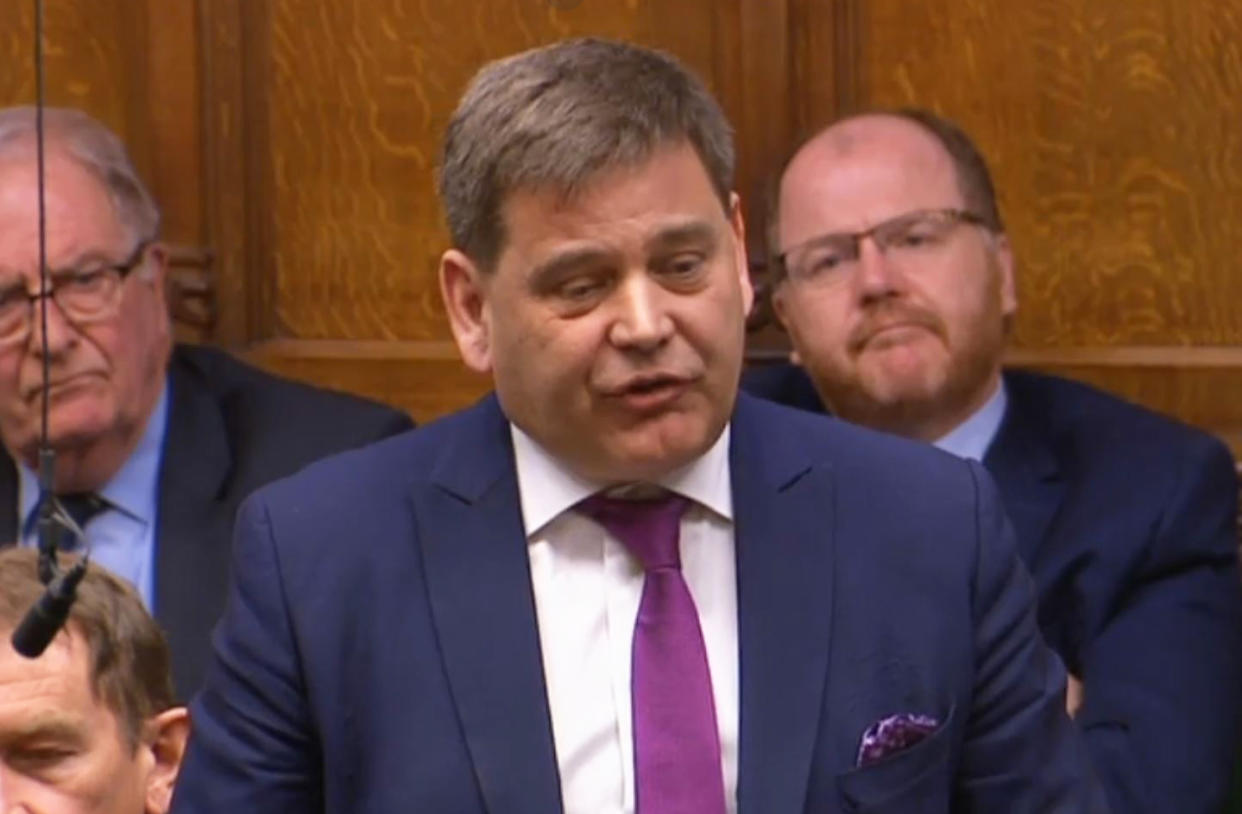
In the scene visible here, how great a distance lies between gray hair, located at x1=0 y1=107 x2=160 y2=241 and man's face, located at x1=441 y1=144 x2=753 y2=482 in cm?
111

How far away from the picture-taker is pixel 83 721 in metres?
2.18

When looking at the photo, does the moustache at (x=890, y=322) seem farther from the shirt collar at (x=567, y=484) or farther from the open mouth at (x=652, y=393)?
the open mouth at (x=652, y=393)

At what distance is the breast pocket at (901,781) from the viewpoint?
1.88m

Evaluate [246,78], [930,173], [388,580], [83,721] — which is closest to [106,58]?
[246,78]

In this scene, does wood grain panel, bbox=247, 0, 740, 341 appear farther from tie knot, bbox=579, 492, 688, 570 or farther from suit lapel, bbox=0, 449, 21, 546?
tie knot, bbox=579, 492, 688, 570

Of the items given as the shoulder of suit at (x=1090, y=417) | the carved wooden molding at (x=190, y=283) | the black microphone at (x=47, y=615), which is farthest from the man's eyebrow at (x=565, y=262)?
the carved wooden molding at (x=190, y=283)

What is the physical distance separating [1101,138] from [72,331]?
1.11m

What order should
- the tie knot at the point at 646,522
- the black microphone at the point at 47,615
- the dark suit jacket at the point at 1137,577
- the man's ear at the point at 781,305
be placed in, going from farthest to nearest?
the man's ear at the point at 781,305
the dark suit jacket at the point at 1137,577
the tie knot at the point at 646,522
the black microphone at the point at 47,615

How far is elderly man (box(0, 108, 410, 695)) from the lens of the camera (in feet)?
9.30

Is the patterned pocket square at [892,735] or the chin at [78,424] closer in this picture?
the patterned pocket square at [892,735]

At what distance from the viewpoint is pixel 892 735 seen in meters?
1.89

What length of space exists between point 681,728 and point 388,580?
23cm

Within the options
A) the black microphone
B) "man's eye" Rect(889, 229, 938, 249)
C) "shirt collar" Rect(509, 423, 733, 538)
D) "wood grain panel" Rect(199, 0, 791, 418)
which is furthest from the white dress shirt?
"wood grain panel" Rect(199, 0, 791, 418)

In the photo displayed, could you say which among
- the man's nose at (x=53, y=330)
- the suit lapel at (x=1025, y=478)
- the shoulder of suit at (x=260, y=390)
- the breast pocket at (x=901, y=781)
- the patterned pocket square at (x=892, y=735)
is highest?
the man's nose at (x=53, y=330)
